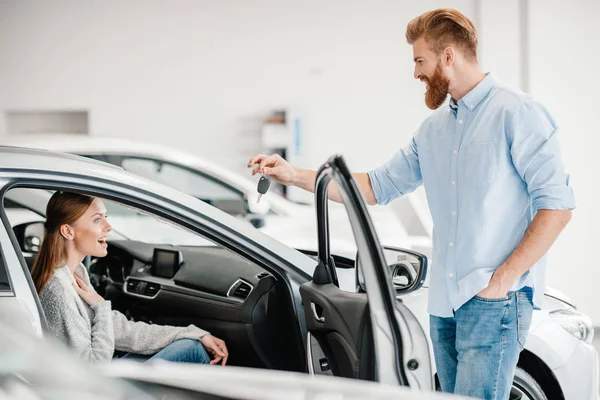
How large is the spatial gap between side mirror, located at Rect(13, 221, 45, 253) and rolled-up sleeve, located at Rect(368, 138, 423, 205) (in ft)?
5.91

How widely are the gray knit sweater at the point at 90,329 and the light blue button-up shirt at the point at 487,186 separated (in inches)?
33.5

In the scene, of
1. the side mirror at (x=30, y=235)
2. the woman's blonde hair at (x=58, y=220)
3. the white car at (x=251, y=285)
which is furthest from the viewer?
the side mirror at (x=30, y=235)

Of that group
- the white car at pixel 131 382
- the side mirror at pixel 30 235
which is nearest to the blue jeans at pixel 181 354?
the white car at pixel 131 382

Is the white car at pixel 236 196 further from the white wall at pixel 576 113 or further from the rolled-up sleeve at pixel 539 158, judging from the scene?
the rolled-up sleeve at pixel 539 158

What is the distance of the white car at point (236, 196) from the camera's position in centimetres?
493

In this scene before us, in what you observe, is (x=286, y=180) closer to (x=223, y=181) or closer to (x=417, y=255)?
(x=417, y=255)

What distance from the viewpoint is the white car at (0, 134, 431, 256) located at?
16.2 feet

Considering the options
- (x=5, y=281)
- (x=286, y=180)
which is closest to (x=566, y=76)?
(x=286, y=180)

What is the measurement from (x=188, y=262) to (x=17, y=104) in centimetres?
625

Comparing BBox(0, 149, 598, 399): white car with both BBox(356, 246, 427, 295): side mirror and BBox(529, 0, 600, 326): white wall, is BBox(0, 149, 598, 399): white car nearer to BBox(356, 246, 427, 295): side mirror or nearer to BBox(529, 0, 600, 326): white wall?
BBox(356, 246, 427, 295): side mirror

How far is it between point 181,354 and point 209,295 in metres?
0.29

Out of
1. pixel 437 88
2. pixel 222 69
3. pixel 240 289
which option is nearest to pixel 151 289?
pixel 240 289

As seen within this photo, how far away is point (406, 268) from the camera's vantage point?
2545 millimetres

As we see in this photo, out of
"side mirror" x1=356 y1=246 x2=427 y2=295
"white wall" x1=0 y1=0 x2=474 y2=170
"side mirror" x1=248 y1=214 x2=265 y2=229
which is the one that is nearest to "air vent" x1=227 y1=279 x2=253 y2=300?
"side mirror" x1=356 y1=246 x2=427 y2=295
